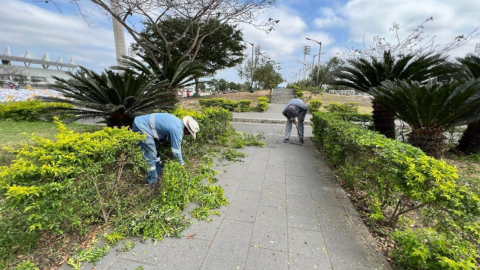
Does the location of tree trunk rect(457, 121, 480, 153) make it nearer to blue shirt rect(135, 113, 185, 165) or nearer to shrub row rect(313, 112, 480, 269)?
shrub row rect(313, 112, 480, 269)

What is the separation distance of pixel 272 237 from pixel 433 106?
4.33 meters

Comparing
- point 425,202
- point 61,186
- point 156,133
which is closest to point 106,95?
point 156,133

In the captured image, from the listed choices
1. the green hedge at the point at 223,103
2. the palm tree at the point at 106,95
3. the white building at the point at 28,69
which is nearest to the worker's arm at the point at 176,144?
the palm tree at the point at 106,95

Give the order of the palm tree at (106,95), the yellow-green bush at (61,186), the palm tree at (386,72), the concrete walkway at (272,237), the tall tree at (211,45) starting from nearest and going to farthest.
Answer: the yellow-green bush at (61,186) < the concrete walkway at (272,237) < the palm tree at (106,95) < the palm tree at (386,72) < the tall tree at (211,45)

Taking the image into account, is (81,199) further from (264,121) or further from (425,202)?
(264,121)

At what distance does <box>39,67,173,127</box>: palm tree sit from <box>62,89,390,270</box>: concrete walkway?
287 centimetres

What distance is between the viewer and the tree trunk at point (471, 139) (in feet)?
19.1

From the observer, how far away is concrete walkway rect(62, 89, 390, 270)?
195cm

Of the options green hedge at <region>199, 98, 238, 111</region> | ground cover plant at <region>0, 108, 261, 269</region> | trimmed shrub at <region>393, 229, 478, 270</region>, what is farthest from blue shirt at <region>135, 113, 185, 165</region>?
green hedge at <region>199, 98, 238, 111</region>

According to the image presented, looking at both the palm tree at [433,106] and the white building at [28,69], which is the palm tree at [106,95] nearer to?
the palm tree at [433,106]

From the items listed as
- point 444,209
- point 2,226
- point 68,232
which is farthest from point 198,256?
point 444,209

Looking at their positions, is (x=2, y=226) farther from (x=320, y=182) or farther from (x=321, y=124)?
(x=321, y=124)

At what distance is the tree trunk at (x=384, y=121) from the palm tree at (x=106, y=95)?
6.81 meters

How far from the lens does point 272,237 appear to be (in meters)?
2.30
